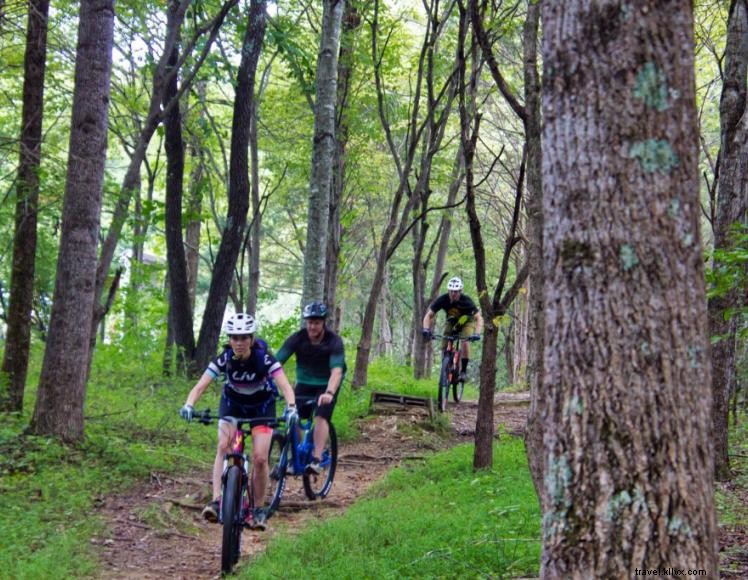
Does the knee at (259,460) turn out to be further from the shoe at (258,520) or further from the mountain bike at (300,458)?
the mountain bike at (300,458)

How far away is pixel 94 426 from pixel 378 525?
214 inches

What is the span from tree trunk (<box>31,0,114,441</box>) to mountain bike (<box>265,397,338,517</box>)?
2.58 metres

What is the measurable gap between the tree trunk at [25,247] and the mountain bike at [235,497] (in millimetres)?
4971

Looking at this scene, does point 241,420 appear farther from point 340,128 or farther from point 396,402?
point 340,128

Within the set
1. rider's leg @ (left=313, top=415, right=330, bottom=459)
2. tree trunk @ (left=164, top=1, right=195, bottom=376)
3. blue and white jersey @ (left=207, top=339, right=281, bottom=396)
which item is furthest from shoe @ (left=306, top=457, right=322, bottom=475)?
tree trunk @ (left=164, top=1, right=195, bottom=376)

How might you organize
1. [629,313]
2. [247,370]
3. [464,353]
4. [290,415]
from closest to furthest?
1. [629,313]
2. [290,415]
3. [247,370]
4. [464,353]

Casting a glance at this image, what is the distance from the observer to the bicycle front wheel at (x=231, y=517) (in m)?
6.50

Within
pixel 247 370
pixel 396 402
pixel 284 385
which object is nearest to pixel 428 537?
pixel 284 385

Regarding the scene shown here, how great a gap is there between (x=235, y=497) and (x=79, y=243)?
416 cm

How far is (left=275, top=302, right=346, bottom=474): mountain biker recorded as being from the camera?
8836 millimetres

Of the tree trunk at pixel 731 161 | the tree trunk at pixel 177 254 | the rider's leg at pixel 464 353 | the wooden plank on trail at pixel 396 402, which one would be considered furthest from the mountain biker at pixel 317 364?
the tree trunk at pixel 177 254

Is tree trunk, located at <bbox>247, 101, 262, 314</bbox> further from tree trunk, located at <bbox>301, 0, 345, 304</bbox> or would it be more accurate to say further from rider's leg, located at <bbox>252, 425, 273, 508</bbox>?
rider's leg, located at <bbox>252, 425, 273, 508</bbox>

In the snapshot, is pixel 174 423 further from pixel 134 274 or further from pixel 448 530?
pixel 134 274

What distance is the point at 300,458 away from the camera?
881 cm
